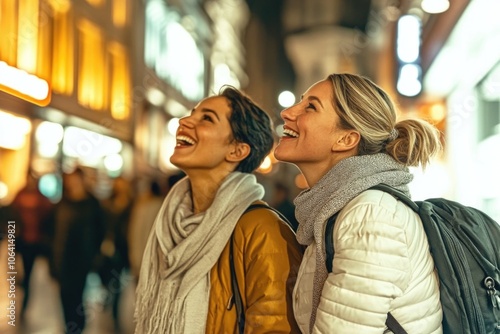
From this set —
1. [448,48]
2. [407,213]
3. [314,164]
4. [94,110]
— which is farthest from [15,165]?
[407,213]

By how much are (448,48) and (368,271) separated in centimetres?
499

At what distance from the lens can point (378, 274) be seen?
1497 mm

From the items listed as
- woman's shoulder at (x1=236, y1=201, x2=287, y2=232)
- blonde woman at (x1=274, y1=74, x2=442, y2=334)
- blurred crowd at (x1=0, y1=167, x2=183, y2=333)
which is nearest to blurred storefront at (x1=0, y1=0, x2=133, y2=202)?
blurred crowd at (x1=0, y1=167, x2=183, y2=333)

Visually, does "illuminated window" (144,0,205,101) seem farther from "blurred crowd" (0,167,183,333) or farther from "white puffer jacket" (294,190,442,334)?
"white puffer jacket" (294,190,442,334)

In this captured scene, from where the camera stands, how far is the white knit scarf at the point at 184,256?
6.98 feet

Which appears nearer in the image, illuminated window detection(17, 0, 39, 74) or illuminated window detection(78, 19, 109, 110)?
illuminated window detection(17, 0, 39, 74)

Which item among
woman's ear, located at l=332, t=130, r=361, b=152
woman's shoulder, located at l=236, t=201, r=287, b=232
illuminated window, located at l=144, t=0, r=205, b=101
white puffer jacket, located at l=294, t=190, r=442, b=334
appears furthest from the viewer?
illuminated window, located at l=144, t=0, r=205, b=101

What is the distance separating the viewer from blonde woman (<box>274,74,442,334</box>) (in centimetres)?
151

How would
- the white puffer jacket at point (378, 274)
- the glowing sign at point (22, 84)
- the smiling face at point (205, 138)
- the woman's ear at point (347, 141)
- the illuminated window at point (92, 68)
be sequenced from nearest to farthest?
the white puffer jacket at point (378, 274) → the woman's ear at point (347, 141) → the smiling face at point (205, 138) → the glowing sign at point (22, 84) → the illuminated window at point (92, 68)

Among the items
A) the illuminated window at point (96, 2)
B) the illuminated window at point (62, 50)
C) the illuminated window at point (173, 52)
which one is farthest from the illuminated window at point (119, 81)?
the illuminated window at point (62, 50)

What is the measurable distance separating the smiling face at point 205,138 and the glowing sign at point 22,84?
1.99 meters

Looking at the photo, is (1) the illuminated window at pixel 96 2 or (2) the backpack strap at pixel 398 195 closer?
(2) the backpack strap at pixel 398 195

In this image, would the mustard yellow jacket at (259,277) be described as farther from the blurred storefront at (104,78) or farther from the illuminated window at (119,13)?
the illuminated window at (119,13)

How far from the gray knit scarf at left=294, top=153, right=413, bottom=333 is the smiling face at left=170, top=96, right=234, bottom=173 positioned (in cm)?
59
